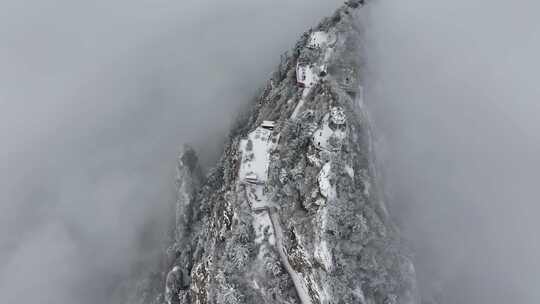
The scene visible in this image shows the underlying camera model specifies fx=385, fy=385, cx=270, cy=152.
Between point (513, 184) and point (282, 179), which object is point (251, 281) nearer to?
point (282, 179)

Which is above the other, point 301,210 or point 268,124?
point 268,124

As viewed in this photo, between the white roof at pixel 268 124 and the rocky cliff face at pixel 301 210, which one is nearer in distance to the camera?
the rocky cliff face at pixel 301 210

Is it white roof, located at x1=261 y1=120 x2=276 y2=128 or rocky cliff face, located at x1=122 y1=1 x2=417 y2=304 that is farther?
white roof, located at x1=261 y1=120 x2=276 y2=128

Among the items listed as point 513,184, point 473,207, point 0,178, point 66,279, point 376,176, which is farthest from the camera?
point 0,178

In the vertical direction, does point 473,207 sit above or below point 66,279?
above

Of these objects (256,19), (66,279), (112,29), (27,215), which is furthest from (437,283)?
(112,29)

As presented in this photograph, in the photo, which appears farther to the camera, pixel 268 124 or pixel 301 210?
pixel 268 124

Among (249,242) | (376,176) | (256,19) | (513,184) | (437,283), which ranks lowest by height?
(437,283)

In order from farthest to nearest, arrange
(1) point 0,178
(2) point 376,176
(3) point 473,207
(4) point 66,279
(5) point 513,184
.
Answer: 1. (1) point 0,178
2. (4) point 66,279
3. (5) point 513,184
4. (3) point 473,207
5. (2) point 376,176
